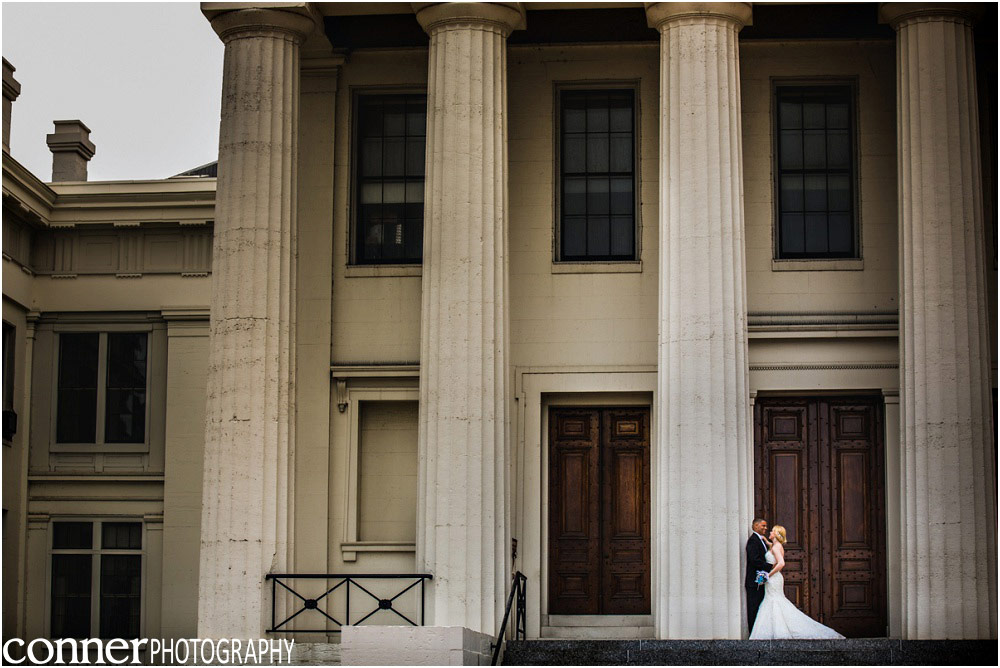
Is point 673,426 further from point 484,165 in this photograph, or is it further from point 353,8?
point 353,8

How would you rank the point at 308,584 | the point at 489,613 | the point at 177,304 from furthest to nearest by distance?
1. the point at 177,304
2. the point at 308,584
3. the point at 489,613

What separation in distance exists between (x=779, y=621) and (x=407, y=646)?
18.5 ft

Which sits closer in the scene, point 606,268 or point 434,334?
point 434,334

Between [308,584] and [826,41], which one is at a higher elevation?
[826,41]

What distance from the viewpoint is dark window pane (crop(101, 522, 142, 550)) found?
101 feet

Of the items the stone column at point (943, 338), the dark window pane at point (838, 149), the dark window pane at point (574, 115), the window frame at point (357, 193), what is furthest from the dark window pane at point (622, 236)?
the stone column at point (943, 338)

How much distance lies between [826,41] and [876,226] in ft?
10.2

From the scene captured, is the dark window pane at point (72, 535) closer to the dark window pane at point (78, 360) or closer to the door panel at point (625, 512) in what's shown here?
the dark window pane at point (78, 360)

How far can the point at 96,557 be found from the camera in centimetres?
3056

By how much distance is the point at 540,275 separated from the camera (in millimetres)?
26578

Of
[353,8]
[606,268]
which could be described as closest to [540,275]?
[606,268]

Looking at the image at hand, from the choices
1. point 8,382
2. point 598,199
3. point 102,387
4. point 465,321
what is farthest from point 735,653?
point 8,382

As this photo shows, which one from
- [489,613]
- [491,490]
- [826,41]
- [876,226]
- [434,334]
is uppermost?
[826,41]

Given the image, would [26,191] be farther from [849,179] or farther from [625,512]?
[849,179]
